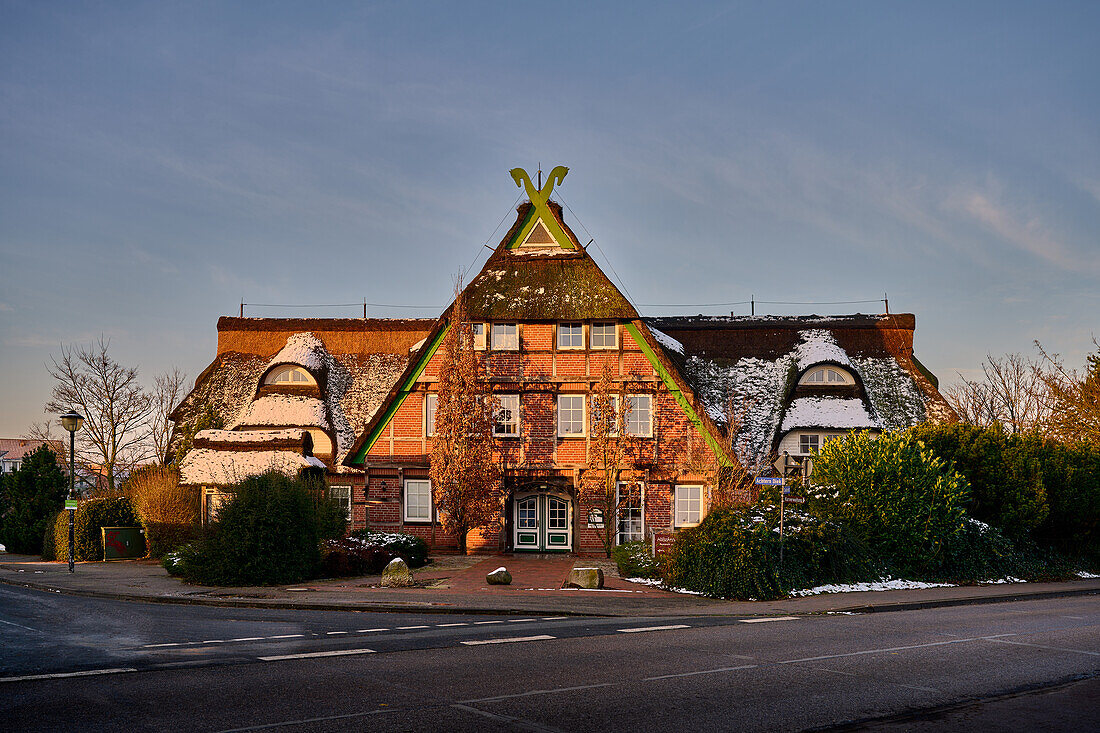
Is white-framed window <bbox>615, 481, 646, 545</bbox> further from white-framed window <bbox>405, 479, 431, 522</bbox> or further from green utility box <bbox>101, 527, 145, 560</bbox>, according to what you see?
green utility box <bbox>101, 527, 145, 560</bbox>

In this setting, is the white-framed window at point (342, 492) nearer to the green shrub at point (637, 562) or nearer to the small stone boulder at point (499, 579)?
the green shrub at point (637, 562)

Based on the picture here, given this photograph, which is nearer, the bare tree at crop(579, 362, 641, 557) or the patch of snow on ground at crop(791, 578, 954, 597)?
the patch of snow on ground at crop(791, 578, 954, 597)

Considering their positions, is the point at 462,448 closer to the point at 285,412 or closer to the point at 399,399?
the point at 399,399

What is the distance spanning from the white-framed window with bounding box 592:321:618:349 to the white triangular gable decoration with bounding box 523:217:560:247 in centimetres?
342

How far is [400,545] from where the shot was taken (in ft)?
83.6

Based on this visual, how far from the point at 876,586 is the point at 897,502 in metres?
2.38

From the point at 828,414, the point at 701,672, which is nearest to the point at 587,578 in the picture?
→ the point at 701,672

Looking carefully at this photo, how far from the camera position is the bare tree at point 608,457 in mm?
29359

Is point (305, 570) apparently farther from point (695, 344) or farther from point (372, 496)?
point (695, 344)

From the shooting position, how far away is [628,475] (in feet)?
98.6

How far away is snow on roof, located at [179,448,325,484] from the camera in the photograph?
3122 cm

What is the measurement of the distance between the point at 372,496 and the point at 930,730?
24917 millimetres

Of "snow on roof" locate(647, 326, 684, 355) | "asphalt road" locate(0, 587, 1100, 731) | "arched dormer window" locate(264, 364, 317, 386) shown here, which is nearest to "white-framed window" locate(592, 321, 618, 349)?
"snow on roof" locate(647, 326, 684, 355)

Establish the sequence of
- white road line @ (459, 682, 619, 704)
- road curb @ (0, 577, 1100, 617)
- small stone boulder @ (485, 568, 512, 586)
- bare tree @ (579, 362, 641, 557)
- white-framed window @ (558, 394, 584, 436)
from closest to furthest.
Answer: white road line @ (459, 682, 619, 704) → road curb @ (0, 577, 1100, 617) → small stone boulder @ (485, 568, 512, 586) → bare tree @ (579, 362, 641, 557) → white-framed window @ (558, 394, 584, 436)
